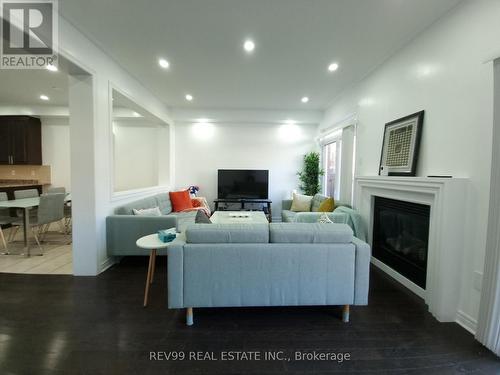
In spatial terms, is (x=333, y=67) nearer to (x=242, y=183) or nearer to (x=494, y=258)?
(x=494, y=258)

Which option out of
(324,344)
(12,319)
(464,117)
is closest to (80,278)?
(12,319)

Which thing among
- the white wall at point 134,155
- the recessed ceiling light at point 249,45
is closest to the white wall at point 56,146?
the white wall at point 134,155

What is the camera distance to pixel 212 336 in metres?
1.91

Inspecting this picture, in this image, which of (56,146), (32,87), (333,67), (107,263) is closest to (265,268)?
(107,263)

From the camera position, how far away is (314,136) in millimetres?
6164

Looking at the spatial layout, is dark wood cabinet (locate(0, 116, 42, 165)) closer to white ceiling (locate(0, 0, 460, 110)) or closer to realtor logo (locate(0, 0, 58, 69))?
white ceiling (locate(0, 0, 460, 110))

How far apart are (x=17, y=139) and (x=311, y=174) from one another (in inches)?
292

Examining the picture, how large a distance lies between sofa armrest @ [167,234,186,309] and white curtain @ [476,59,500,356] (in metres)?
2.39

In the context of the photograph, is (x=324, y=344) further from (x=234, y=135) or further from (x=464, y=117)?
(x=234, y=135)

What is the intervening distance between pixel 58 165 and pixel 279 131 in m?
5.99

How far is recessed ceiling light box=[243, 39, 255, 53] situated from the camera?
9.16 feet

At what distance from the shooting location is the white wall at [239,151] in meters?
6.16

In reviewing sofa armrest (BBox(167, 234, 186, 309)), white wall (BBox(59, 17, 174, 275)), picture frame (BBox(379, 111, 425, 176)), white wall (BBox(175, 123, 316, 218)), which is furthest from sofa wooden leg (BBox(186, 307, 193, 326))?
white wall (BBox(175, 123, 316, 218))

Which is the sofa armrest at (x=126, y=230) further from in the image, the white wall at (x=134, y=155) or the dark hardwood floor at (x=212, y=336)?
the white wall at (x=134, y=155)
